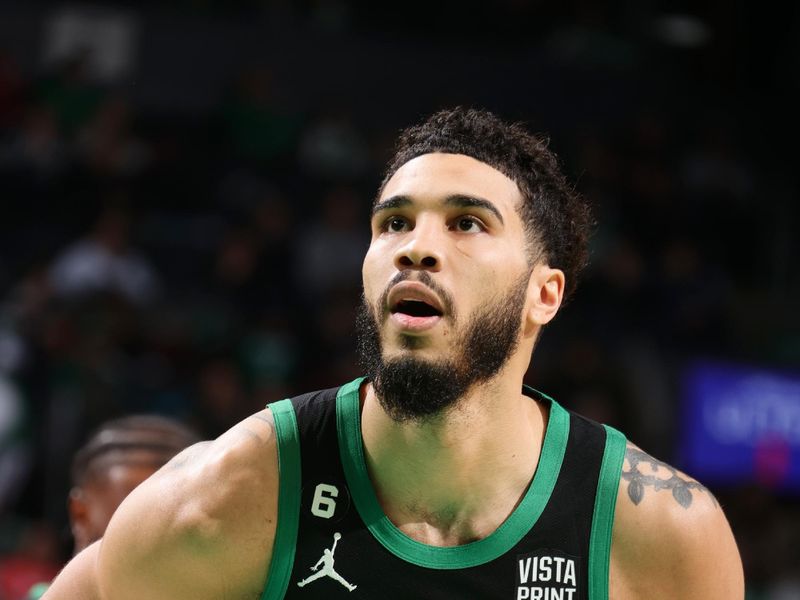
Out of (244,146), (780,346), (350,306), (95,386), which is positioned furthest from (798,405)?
(95,386)

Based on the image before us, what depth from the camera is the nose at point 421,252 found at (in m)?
2.95

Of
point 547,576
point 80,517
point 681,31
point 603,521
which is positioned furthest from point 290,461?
point 681,31

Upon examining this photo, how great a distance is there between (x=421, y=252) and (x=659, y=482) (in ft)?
2.76

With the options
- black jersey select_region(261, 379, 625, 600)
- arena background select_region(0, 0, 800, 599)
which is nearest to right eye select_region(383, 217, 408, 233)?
black jersey select_region(261, 379, 625, 600)

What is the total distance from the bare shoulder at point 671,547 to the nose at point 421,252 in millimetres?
755

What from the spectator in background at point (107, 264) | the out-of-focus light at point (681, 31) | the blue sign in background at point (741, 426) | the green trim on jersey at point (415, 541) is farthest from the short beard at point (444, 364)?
the out-of-focus light at point (681, 31)

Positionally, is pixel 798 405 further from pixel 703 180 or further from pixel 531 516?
pixel 531 516

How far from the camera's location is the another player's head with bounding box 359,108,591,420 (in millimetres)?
2941

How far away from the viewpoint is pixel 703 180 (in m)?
11.0

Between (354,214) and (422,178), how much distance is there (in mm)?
6013

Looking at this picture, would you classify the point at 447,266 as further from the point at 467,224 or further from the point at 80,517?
the point at 80,517

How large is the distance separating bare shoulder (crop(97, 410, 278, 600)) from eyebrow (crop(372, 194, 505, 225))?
686 millimetres

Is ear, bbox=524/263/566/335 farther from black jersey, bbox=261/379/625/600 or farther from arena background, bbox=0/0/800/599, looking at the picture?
arena background, bbox=0/0/800/599

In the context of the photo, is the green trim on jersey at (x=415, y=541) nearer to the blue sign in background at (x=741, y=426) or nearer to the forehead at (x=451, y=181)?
the forehead at (x=451, y=181)
